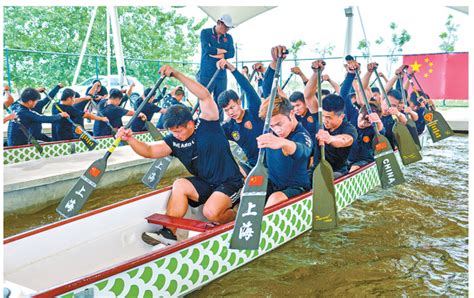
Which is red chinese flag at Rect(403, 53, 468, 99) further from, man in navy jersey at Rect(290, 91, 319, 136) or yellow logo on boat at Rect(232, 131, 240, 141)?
yellow logo on boat at Rect(232, 131, 240, 141)

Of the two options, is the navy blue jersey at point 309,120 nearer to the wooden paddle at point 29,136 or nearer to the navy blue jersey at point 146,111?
the navy blue jersey at point 146,111

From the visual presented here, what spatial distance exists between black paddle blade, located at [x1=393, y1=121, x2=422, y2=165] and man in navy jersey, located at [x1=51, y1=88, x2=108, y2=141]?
14.2ft

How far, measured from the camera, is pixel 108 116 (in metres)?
6.94

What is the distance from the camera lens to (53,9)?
16625 mm

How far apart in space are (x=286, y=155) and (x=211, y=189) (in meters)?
0.65

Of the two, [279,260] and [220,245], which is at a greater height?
[220,245]

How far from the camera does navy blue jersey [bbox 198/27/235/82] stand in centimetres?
579

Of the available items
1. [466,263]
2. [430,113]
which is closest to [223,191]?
[466,263]

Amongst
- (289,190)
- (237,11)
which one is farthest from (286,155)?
(237,11)

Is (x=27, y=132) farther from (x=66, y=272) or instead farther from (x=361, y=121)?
(x=361, y=121)

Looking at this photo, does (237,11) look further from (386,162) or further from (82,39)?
(82,39)

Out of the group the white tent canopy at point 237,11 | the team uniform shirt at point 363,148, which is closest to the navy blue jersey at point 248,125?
the team uniform shirt at point 363,148

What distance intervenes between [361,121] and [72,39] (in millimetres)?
15515

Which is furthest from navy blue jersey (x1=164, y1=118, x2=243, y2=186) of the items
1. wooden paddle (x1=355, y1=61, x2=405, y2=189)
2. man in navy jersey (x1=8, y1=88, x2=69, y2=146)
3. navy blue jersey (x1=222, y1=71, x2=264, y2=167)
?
man in navy jersey (x1=8, y1=88, x2=69, y2=146)
